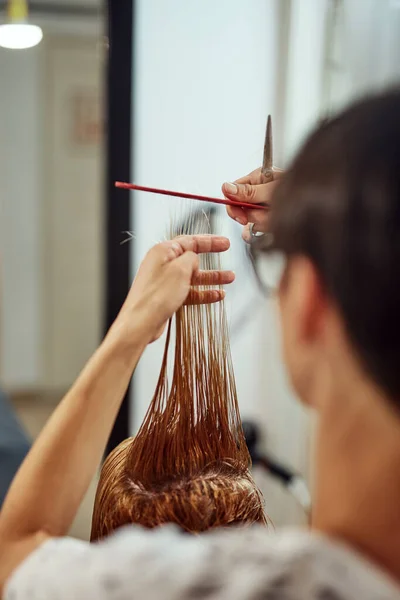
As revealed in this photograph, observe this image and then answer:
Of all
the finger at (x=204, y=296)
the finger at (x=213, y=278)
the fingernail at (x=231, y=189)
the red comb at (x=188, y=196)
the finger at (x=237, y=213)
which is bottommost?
the finger at (x=204, y=296)

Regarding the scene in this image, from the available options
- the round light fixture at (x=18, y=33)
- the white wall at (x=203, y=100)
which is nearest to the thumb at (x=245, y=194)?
the white wall at (x=203, y=100)

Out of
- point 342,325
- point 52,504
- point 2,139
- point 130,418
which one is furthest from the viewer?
point 2,139

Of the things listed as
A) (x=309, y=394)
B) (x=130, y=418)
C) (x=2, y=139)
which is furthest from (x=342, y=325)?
(x=2, y=139)

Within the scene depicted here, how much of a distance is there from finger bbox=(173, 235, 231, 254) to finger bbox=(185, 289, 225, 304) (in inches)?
1.7

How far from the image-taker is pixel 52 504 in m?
0.62

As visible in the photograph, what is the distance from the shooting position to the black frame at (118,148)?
79.8 inches

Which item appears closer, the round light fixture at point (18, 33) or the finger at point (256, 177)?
the finger at point (256, 177)

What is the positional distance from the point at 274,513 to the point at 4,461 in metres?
0.98

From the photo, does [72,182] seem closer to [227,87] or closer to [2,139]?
[2,139]

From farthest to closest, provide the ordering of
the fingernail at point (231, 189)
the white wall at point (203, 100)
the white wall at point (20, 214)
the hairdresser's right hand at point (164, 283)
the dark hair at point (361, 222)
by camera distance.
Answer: the white wall at point (20, 214)
the white wall at point (203, 100)
the fingernail at point (231, 189)
the hairdresser's right hand at point (164, 283)
the dark hair at point (361, 222)

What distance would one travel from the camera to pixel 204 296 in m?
0.75

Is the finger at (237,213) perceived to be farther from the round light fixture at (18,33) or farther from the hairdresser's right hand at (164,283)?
the round light fixture at (18,33)

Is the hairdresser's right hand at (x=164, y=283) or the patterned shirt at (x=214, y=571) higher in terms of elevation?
the hairdresser's right hand at (x=164, y=283)

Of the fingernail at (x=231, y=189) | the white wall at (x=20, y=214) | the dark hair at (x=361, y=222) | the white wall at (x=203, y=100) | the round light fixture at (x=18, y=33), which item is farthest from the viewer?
the white wall at (x=20, y=214)
